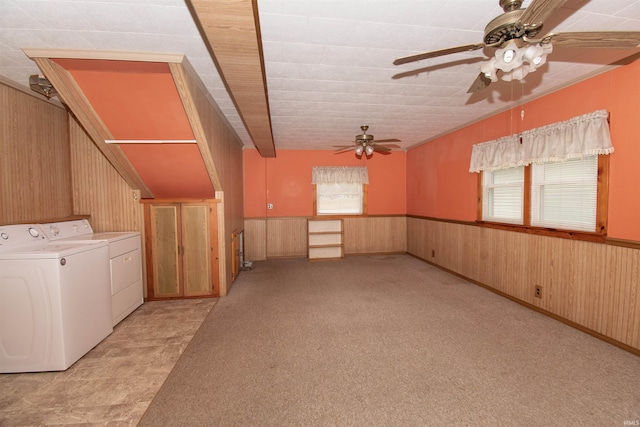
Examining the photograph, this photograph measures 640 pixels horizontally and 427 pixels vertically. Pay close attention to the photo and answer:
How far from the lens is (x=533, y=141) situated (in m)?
3.17

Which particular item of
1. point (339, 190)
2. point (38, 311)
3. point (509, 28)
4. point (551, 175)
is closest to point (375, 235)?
point (339, 190)

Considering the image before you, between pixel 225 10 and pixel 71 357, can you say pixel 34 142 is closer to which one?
pixel 71 357

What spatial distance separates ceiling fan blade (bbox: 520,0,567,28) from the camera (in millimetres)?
1160

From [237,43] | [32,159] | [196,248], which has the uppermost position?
[237,43]

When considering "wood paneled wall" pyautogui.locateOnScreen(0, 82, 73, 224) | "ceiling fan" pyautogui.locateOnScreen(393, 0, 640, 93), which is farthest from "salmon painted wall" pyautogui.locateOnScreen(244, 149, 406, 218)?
"ceiling fan" pyautogui.locateOnScreen(393, 0, 640, 93)

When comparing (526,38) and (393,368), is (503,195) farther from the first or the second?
(393,368)

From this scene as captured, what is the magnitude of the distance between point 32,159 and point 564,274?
6.07m

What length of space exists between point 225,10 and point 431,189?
5.02 meters

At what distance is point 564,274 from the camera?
286 centimetres

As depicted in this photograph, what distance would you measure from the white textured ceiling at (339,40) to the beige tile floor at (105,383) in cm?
260

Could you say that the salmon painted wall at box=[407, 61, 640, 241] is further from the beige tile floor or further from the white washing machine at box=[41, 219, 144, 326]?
the white washing machine at box=[41, 219, 144, 326]

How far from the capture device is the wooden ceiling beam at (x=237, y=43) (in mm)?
1373

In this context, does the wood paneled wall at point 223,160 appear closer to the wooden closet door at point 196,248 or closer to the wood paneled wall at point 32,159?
the wooden closet door at point 196,248

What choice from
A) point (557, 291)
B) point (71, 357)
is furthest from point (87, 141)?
point (557, 291)
